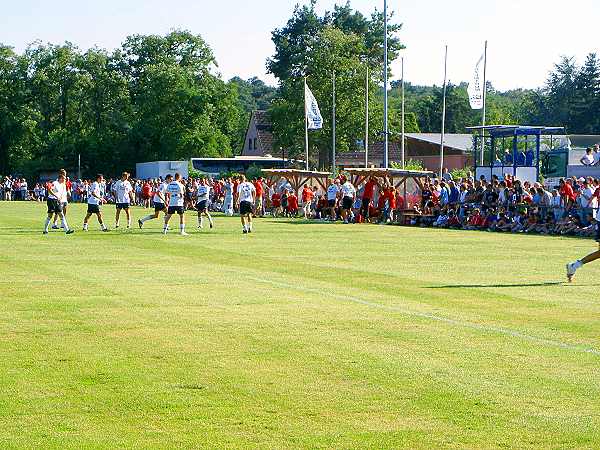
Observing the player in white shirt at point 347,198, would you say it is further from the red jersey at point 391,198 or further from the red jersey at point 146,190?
the red jersey at point 146,190

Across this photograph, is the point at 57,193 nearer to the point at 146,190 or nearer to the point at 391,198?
the point at 391,198

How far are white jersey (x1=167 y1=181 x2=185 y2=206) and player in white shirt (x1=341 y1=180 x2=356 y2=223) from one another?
12731mm

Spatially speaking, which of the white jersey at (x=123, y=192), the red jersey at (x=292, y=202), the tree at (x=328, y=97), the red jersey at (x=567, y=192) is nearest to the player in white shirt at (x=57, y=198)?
the white jersey at (x=123, y=192)

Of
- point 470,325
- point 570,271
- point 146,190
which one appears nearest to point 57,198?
point 570,271

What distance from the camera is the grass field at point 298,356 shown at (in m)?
7.70

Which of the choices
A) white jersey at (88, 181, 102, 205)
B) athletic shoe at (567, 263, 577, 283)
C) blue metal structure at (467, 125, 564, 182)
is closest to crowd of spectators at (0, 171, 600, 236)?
blue metal structure at (467, 125, 564, 182)

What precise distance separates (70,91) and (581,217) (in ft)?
266

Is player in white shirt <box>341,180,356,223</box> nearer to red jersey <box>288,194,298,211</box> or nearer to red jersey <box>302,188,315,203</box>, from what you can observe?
red jersey <box>302,188,315,203</box>

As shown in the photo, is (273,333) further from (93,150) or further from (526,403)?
(93,150)

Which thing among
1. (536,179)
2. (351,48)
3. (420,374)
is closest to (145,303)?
(420,374)

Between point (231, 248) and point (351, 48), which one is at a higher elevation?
point (351, 48)

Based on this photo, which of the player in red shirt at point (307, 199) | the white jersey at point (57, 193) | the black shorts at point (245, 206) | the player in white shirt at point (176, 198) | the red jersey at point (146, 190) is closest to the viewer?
the player in white shirt at point (176, 198)

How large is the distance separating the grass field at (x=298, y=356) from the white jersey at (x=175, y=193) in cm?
1194

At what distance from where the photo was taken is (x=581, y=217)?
3528 cm
